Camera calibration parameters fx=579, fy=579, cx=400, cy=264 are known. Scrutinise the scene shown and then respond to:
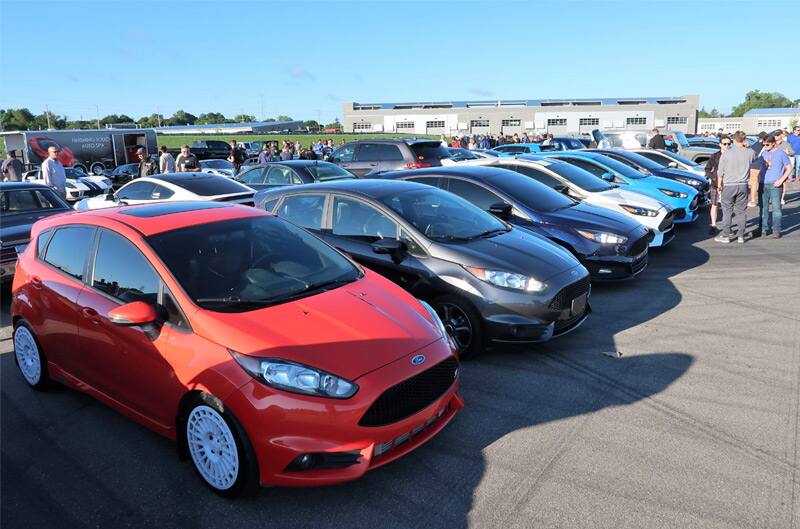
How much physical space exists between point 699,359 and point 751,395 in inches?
28.7

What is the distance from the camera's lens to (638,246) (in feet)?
24.5

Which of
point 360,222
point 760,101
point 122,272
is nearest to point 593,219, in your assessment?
point 360,222

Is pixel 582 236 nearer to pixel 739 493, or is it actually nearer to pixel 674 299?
pixel 674 299

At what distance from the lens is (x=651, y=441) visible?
12.5 feet

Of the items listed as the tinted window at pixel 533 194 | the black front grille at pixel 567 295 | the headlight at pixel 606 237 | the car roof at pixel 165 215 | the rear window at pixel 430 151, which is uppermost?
the rear window at pixel 430 151

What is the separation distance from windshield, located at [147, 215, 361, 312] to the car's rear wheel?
62 centimetres

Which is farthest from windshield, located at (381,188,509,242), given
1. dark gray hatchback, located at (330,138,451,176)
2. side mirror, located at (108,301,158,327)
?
dark gray hatchback, located at (330,138,451,176)

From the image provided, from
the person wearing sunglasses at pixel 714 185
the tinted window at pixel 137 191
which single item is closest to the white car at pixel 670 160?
the person wearing sunglasses at pixel 714 185

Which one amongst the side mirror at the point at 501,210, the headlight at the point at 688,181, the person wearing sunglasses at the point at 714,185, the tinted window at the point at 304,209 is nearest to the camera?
the tinted window at the point at 304,209

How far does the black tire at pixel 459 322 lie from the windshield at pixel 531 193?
113 inches

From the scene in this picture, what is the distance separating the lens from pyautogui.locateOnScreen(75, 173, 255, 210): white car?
10219mm

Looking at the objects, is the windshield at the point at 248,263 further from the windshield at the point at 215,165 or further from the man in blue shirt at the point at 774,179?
the windshield at the point at 215,165

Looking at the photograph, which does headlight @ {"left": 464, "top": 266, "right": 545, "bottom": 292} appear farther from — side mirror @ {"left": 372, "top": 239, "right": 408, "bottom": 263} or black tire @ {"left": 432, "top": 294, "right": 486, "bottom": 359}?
side mirror @ {"left": 372, "top": 239, "right": 408, "bottom": 263}

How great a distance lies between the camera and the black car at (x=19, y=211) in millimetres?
7266
